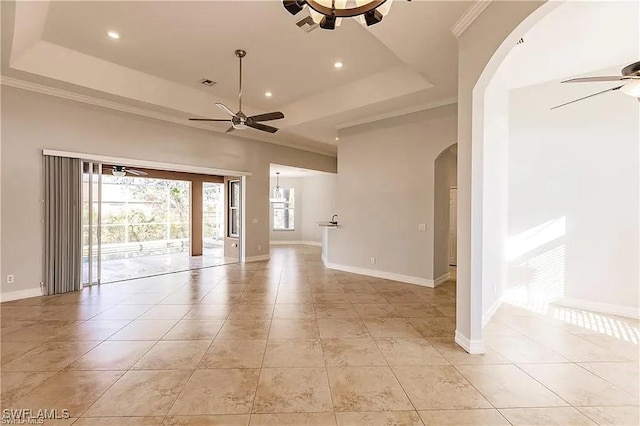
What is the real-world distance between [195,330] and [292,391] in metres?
1.70

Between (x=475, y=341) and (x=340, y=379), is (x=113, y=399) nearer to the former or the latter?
(x=340, y=379)

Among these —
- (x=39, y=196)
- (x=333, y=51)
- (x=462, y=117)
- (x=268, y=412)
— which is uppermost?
(x=333, y=51)

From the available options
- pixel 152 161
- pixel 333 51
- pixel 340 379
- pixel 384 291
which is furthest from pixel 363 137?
pixel 340 379

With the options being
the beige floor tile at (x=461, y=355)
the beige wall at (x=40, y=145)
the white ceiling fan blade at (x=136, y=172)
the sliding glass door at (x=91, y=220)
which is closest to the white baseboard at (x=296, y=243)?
the white ceiling fan blade at (x=136, y=172)

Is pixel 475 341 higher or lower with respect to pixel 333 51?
lower

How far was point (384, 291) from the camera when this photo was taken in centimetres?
520

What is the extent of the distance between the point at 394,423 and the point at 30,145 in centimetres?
633

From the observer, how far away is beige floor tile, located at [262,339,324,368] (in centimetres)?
271

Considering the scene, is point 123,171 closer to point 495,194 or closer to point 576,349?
point 495,194

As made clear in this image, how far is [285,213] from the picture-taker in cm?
1280

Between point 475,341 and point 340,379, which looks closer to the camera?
point 340,379

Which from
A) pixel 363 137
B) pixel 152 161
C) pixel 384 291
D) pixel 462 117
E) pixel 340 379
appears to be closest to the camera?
pixel 340 379

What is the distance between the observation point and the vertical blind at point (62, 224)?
15.8ft

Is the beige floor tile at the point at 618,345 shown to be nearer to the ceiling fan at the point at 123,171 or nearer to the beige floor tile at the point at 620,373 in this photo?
the beige floor tile at the point at 620,373
